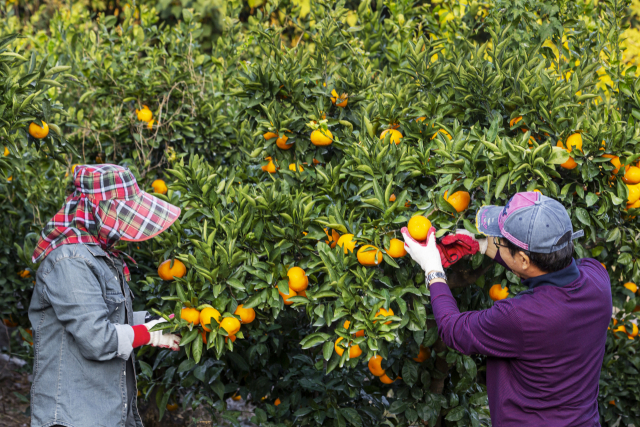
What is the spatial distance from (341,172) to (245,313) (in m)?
0.63

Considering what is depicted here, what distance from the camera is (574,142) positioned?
190 centimetres

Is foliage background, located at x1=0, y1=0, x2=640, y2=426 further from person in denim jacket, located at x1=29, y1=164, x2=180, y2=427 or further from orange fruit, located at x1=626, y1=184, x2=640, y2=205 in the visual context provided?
person in denim jacket, located at x1=29, y1=164, x2=180, y2=427

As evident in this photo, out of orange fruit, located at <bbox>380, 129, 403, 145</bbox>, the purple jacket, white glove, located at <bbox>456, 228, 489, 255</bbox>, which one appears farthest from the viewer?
orange fruit, located at <bbox>380, 129, 403, 145</bbox>

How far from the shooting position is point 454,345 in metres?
1.60

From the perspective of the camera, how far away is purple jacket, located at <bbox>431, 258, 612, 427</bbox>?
1491 millimetres

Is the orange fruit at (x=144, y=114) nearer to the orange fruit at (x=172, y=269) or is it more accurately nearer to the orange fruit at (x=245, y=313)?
the orange fruit at (x=172, y=269)

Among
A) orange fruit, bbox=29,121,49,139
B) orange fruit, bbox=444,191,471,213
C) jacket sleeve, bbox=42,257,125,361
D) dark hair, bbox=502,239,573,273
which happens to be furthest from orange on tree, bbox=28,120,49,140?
dark hair, bbox=502,239,573,273

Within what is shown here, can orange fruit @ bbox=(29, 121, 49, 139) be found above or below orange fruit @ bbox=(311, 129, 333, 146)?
below

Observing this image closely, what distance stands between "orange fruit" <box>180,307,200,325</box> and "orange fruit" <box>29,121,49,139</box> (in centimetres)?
103

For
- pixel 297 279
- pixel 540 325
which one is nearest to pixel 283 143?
pixel 297 279

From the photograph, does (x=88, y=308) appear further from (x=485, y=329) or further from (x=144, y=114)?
(x=144, y=114)

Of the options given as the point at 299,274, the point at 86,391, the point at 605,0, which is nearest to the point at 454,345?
the point at 299,274

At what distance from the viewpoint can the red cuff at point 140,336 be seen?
6.01 feet

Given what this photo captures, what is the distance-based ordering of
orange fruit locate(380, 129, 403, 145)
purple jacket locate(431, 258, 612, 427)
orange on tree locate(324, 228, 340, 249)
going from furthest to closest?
orange fruit locate(380, 129, 403, 145)
orange on tree locate(324, 228, 340, 249)
purple jacket locate(431, 258, 612, 427)
